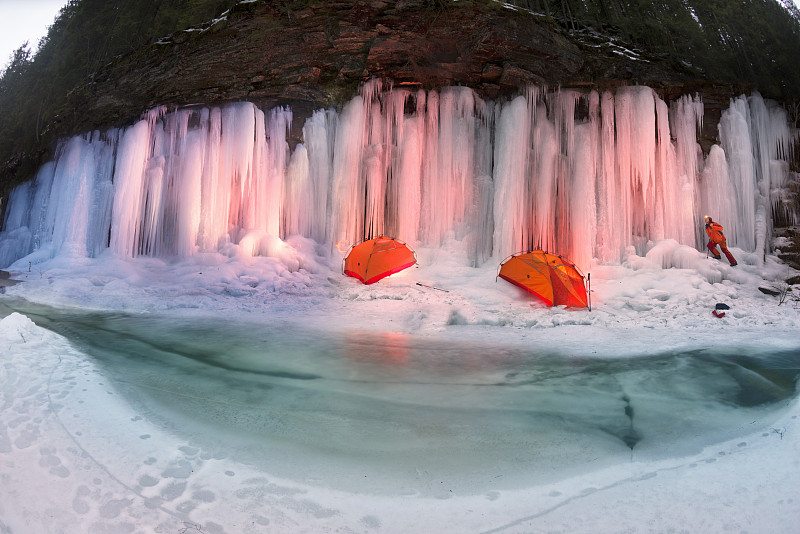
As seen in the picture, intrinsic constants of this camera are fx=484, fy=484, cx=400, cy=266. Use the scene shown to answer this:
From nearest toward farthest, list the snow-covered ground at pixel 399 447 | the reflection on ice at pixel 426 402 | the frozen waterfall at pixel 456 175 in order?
the snow-covered ground at pixel 399 447, the reflection on ice at pixel 426 402, the frozen waterfall at pixel 456 175

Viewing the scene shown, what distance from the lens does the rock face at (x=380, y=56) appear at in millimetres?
15102

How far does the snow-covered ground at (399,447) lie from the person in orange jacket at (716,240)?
16.9 feet

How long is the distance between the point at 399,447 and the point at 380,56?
560 inches

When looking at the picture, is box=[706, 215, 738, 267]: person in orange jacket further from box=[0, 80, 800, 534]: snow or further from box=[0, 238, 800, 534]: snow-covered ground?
box=[0, 238, 800, 534]: snow-covered ground

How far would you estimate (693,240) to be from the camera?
15047mm

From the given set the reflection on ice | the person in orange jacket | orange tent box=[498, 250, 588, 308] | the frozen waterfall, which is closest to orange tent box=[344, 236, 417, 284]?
the frozen waterfall

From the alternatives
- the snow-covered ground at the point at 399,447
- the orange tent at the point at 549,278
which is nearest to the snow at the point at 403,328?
the snow-covered ground at the point at 399,447

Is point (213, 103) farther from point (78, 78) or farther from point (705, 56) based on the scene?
point (705, 56)

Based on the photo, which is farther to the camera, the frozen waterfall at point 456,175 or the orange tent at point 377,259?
the frozen waterfall at point 456,175

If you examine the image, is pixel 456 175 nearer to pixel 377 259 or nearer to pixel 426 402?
pixel 377 259

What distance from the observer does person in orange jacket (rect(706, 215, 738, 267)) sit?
13789 millimetres

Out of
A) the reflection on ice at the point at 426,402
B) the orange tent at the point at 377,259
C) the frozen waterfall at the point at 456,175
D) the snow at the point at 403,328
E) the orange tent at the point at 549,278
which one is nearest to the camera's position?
the snow at the point at 403,328

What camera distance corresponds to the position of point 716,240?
45.8 ft

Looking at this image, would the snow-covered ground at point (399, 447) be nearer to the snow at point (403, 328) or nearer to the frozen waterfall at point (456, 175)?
the snow at point (403, 328)
